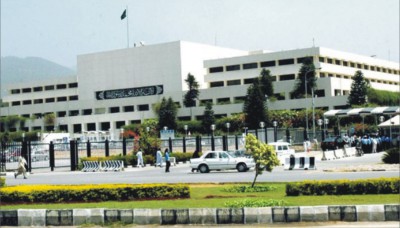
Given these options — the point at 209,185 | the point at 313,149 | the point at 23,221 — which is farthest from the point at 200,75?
the point at 23,221

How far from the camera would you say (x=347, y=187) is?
56.3ft

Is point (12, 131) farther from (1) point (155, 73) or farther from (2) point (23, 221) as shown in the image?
(2) point (23, 221)

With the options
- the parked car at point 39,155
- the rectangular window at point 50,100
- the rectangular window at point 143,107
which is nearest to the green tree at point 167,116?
the rectangular window at point 143,107

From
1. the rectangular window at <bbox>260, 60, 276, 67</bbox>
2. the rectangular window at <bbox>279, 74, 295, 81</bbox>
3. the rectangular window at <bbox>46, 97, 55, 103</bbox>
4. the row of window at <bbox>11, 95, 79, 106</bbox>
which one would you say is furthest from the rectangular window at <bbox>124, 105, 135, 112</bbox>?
the rectangular window at <bbox>279, 74, 295, 81</bbox>

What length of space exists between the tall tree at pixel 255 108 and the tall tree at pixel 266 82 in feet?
19.7

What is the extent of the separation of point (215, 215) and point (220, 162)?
Result: 18569mm

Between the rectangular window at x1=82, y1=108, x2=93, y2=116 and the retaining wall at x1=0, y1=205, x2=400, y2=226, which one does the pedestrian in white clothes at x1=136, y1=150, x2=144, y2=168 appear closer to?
the retaining wall at x1=0, y1=205, x2=400, y2=226

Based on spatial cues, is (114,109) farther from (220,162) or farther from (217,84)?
(220,162)

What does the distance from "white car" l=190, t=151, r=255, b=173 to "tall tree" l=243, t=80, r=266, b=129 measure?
44.0m

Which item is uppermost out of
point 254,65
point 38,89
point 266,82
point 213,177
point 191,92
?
point 254,65

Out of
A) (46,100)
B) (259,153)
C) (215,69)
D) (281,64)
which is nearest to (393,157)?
(259,153)

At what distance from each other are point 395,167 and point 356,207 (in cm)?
1641

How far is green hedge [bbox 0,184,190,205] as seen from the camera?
1775cm

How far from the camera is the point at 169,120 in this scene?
86.9 m
